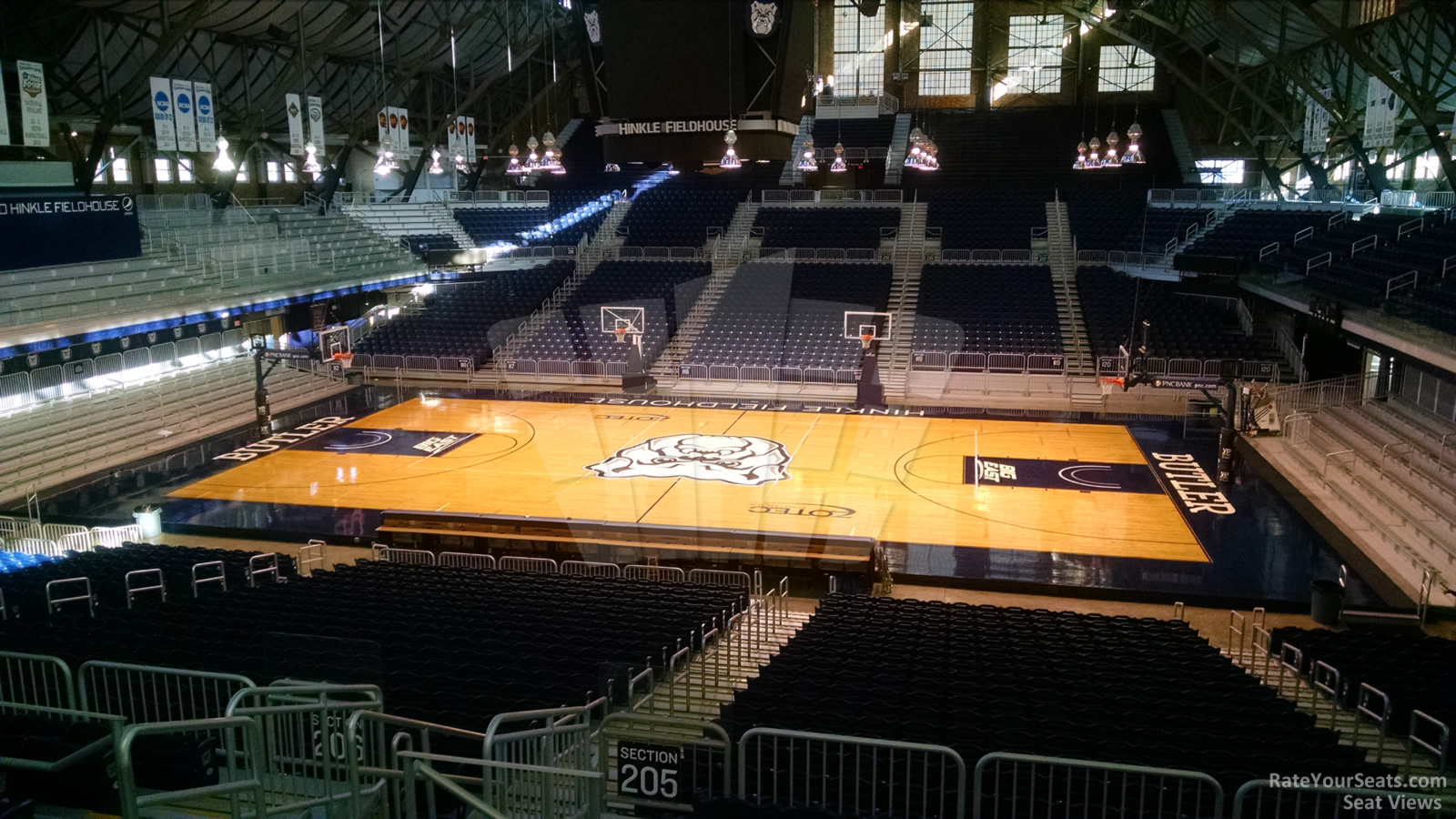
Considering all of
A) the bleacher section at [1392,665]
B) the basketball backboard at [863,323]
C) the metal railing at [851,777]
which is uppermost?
the basketball backboard at [863,323]

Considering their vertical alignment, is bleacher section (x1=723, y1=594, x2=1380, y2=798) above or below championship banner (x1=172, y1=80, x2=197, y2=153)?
below

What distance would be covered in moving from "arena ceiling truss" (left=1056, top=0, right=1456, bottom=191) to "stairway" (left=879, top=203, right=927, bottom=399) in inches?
366

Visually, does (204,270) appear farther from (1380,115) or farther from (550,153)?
(1380,115)

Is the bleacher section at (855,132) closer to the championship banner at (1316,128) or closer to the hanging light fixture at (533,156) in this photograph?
the championship banner at (1316,128)

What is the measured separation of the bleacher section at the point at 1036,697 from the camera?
7465 mm

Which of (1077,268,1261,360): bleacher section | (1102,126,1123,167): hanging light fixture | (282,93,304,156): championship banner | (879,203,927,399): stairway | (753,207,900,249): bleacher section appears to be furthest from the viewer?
(753,207,900,249): bleacher section

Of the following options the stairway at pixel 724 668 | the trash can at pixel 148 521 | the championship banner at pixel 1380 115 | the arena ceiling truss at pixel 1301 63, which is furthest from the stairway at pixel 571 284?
the championship banner at pixel 1380 115

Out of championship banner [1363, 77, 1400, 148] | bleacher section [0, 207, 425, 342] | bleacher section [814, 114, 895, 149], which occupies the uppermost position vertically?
bleacher section [814, 114, 895, 149]

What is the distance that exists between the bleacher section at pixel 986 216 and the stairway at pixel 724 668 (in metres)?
26.1

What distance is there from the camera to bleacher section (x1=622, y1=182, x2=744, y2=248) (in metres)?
40.4

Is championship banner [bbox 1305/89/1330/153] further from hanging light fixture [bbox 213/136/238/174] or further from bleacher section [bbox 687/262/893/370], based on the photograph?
hanging light fixture [bbox 213/136/238/174]

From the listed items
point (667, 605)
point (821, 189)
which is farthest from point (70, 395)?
point (821, 189)

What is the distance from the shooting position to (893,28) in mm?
44406

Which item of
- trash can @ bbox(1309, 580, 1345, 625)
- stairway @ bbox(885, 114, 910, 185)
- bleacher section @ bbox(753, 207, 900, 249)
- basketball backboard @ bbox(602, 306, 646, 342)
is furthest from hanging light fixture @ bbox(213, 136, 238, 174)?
trash can @ bbox(1309, 580, 1345, 625)
